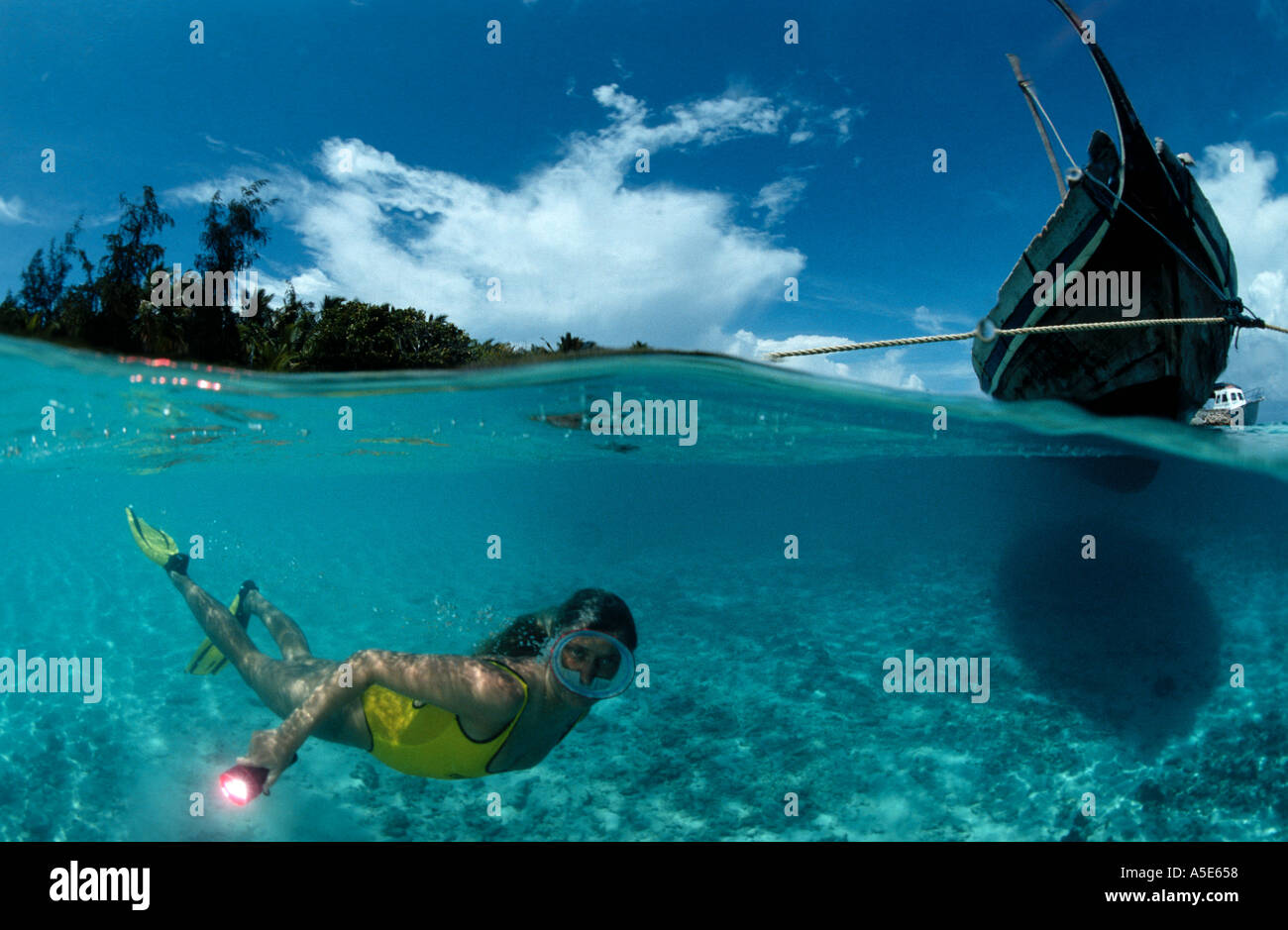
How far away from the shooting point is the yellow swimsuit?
15.7ft

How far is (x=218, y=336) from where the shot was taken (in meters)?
28.5

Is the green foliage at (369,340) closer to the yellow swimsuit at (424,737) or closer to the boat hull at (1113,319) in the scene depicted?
the boat hull at (1113,319)

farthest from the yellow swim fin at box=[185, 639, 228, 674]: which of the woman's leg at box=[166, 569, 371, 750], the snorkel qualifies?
the snorkel

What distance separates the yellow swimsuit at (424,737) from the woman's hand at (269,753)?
1077 mm

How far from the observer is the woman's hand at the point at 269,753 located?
371 cm

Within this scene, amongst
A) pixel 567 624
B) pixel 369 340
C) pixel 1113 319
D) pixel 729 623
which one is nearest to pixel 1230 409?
pixel 1113 319

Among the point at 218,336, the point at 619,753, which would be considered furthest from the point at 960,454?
the point at 218,336

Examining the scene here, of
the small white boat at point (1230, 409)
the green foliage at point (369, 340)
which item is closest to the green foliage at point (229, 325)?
the green foliage at point (369, 340)

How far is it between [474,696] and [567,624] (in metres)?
0.84

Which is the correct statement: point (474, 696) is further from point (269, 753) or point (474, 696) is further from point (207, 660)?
point (207, 660)

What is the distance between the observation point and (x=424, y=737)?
494cm
